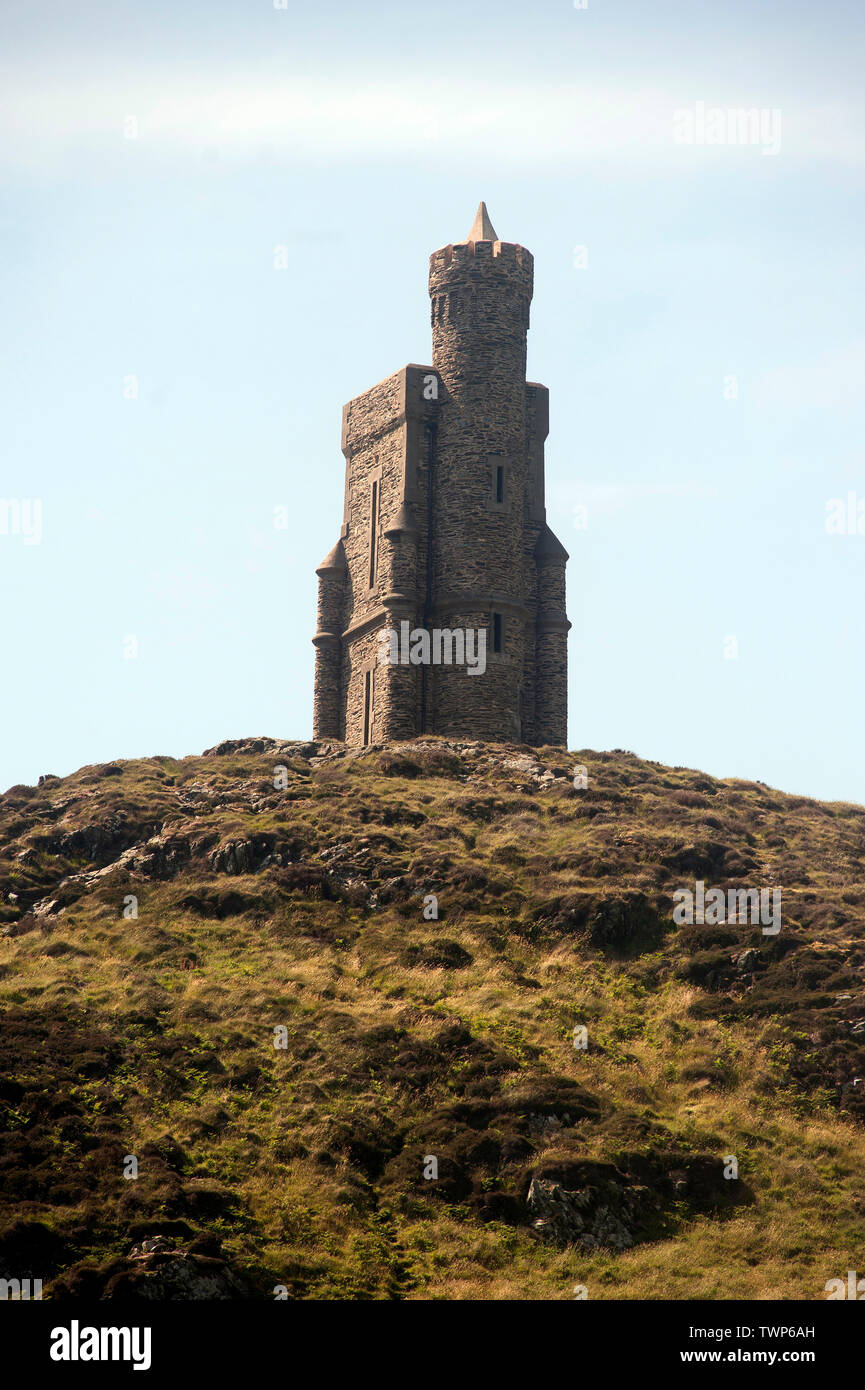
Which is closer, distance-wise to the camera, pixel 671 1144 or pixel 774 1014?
pixel 671 1144

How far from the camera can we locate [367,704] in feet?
191

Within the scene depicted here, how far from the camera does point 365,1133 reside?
28.5 m

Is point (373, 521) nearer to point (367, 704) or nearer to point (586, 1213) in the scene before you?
point (367, 704)

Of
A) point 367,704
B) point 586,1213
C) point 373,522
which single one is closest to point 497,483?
point 373,522

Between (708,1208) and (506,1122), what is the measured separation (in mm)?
4049

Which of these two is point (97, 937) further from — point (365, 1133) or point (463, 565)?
point (463, 565)

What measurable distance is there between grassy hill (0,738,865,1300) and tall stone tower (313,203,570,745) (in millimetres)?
8854

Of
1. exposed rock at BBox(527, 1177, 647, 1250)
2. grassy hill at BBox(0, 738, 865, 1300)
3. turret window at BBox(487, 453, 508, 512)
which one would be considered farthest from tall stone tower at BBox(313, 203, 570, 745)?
exposed rock at BBox(527, 1177, 647, 1250)

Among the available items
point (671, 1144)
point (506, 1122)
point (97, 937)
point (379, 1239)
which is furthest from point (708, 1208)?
point (97, 937)

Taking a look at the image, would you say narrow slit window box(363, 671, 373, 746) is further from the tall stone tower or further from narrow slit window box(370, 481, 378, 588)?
narrow slit window box(370, 481, 378, 588)

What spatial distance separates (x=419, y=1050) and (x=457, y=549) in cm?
2927
